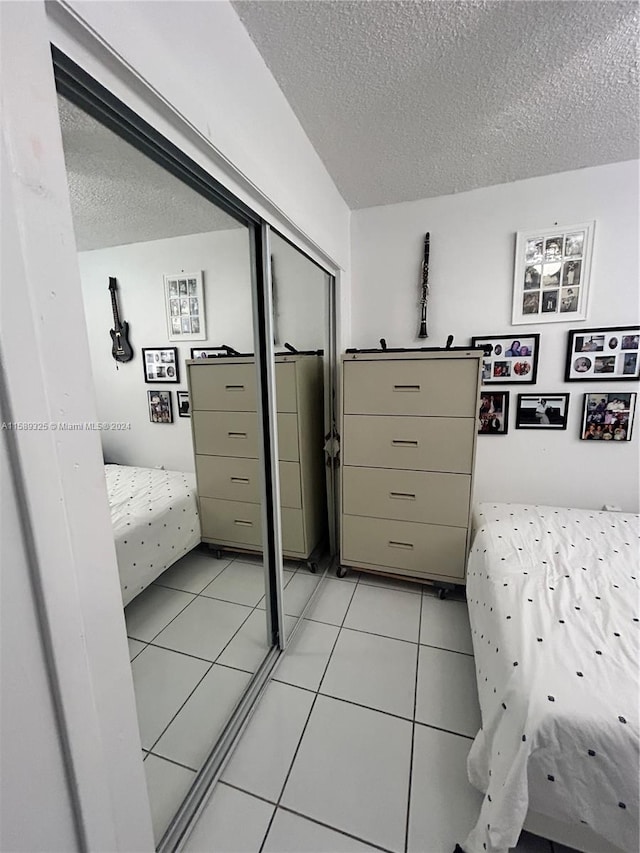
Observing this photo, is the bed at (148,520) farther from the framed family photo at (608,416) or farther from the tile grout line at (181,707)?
the framed family photo at (608,416)

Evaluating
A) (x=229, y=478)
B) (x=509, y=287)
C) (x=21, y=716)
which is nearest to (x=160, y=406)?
(x=229, y=478)

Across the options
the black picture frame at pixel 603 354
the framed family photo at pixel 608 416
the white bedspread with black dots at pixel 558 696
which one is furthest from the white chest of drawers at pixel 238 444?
the framed family photo at pixel 608 416

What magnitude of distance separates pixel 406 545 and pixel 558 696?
1122 mm

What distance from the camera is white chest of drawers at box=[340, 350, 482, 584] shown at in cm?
177

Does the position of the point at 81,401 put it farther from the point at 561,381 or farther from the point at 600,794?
the point at 561,381

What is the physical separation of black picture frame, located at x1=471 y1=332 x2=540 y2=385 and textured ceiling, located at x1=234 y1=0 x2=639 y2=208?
2.94 ft

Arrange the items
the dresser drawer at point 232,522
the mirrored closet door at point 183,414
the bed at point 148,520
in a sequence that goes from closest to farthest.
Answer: the mirrored closet door at point 183,414
the bed at point 148,520
the dresser drawer at point 232,522

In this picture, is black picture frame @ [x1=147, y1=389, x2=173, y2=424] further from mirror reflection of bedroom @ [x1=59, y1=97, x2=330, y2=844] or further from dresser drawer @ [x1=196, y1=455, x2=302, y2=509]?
dresser drawer @ [x1=196, y1=455, x2=302, y2=509]

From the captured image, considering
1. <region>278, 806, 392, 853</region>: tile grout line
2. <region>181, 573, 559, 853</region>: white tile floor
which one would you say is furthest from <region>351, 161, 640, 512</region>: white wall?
<region>278, 806, 392, 853</region>: tile grout line

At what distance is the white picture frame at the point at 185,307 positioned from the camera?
108 centimetres

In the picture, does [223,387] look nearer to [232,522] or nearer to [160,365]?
[160,365]

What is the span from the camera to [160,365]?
3.45 ft

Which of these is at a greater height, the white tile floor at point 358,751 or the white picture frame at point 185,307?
the white picture frame at point 185,307

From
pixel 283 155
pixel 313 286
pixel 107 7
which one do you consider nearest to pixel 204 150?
pixel 107 7
